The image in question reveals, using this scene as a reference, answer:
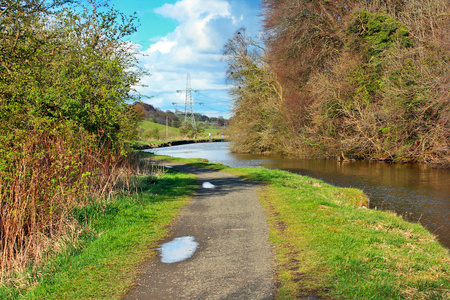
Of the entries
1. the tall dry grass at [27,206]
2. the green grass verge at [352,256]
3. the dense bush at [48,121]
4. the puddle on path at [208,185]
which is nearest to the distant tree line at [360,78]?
the puddle on path at [208,185]

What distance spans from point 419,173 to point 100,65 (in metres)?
19.0

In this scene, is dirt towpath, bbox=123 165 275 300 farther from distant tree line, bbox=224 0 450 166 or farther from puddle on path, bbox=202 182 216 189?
distant tree line, bbox=224 0 450 166

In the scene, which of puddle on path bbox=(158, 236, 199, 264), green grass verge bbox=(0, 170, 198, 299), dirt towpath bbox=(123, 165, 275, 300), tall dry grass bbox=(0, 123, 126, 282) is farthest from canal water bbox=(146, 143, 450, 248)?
tall dry grass bbox=(0, 123, 126, 282)

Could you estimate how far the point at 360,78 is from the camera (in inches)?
1127

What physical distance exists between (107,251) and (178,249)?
4.44 feet

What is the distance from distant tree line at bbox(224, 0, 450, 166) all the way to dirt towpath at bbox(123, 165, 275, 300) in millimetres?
17730

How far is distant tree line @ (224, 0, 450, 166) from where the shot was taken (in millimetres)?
23984

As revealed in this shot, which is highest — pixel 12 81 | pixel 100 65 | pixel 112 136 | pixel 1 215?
pixel 100 65

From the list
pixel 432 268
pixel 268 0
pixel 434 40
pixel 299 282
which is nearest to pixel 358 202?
pixel 432 268

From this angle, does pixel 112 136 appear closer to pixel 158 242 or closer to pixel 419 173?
pixel 158 242

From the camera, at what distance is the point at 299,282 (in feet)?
18.4

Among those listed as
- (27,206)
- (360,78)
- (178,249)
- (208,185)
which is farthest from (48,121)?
(360,78)

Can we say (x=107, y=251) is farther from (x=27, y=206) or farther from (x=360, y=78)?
(x=360, y=78)

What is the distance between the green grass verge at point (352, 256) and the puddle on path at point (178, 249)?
1659 mm
